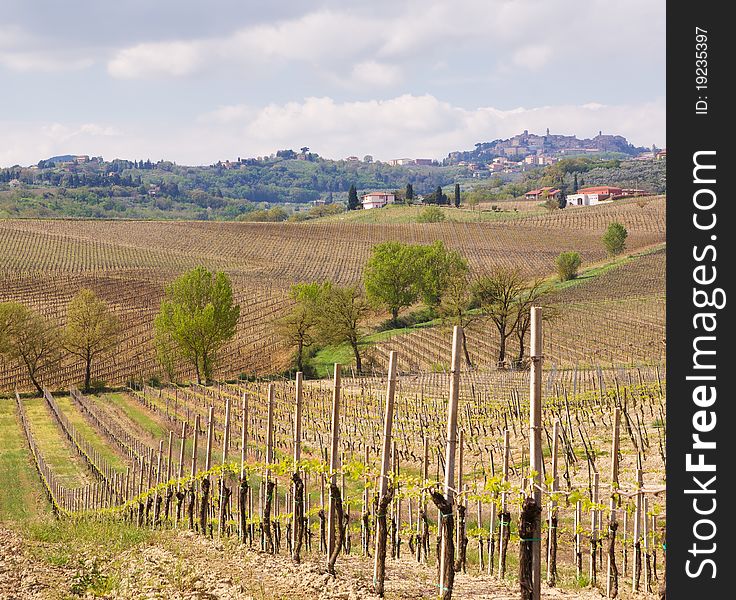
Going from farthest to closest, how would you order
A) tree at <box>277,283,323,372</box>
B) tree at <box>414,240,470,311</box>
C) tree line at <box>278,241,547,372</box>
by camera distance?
tree at <box>414,240,470,311</box> → tree at <box>277,283,323,372</box> → tree line at <box>278,241,547,372</box>

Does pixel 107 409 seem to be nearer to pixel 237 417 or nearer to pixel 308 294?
pixel 237 417

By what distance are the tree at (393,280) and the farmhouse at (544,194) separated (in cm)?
10460

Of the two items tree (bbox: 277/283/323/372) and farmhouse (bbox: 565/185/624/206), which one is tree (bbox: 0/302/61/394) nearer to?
tree (bbox: 277/283/323/372)

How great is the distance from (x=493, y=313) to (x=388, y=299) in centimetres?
1615

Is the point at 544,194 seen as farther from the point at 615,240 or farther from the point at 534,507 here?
the point at 534,507

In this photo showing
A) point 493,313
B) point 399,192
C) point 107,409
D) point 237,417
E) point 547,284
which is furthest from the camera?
point 399,192

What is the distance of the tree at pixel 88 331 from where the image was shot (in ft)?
169

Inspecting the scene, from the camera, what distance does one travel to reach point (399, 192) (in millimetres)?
169875

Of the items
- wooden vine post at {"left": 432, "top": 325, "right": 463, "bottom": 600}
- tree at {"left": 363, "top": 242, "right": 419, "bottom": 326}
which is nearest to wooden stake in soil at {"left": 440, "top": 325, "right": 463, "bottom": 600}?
wooden vine post at {"left": 432, "top": 325, "right": 463, "bottom": 600}

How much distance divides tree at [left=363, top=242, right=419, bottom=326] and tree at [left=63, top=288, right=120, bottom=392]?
60.3 feet

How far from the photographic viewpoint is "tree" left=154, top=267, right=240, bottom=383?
5150cm

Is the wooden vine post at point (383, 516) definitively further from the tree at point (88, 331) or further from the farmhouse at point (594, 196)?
the farmhouse at point (594, 196)

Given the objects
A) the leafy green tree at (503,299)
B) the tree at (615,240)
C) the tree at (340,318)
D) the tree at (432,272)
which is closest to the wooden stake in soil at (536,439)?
the leafy green tree at (503,299)
